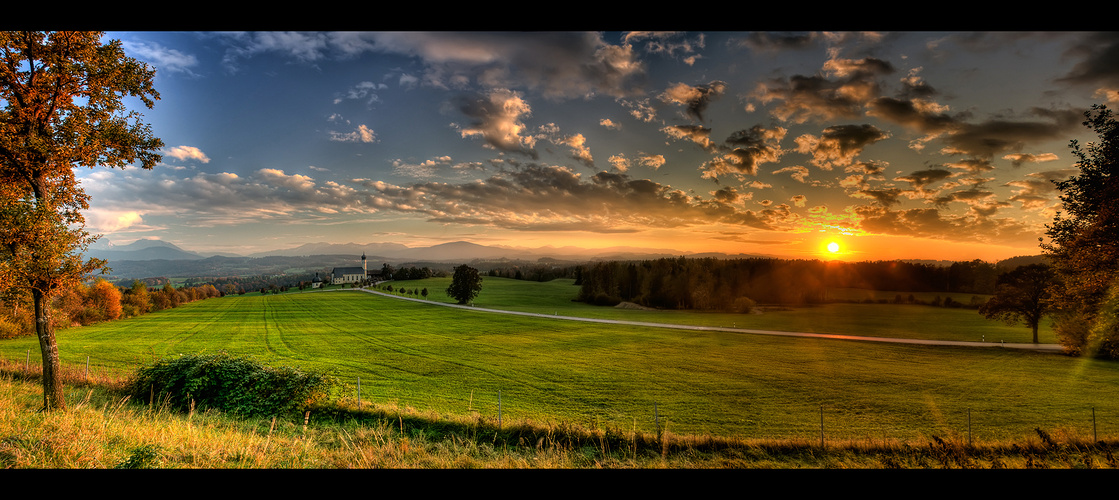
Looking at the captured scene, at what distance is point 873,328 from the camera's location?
39.4 metres

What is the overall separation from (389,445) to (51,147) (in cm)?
888

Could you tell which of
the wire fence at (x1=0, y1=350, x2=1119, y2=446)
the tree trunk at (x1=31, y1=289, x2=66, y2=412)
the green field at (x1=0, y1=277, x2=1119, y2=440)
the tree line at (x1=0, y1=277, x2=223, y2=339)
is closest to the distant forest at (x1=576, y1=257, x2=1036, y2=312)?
the green field at (x1=0, y1=277, x2=1119, y2=440)

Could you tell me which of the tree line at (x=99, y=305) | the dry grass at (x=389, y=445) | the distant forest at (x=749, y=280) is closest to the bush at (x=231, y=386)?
the dry grass at (x=389, y=445)

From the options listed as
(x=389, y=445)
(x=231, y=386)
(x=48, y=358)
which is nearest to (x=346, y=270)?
(x=231, y=386)

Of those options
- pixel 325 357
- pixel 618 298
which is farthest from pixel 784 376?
pixel 618 298

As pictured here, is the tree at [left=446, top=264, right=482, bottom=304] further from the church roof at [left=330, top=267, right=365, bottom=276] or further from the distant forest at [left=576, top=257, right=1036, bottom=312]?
the church roof at [left=330, top=267, right=365, bottom=276]

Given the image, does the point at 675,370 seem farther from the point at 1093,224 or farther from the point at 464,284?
the point at 464,284

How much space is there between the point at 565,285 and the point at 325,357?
69.3 metres

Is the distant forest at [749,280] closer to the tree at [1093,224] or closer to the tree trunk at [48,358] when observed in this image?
the tree at [1093,224]

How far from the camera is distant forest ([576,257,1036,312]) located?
6191 centimetres

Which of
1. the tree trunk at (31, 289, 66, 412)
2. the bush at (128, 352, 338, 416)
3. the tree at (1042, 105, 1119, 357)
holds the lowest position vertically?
the bush at (128, 352, 338, 416)

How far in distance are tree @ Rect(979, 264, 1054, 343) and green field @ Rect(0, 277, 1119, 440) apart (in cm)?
421
